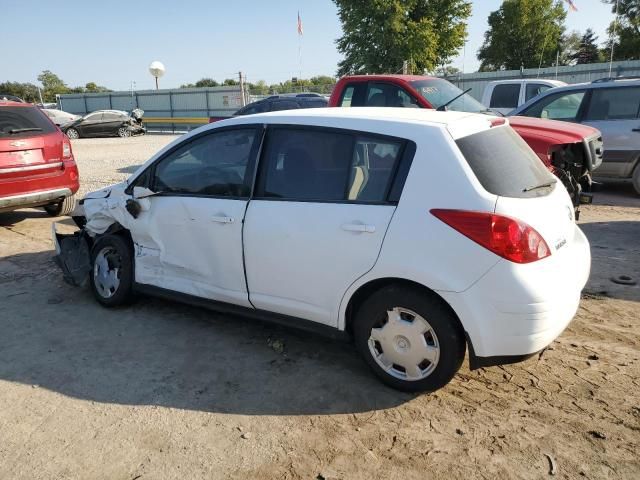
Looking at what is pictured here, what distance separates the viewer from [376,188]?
125 inches

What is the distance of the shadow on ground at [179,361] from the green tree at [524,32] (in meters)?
62.4

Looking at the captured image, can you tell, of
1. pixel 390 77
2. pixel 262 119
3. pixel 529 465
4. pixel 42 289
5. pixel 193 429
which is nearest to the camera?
pixel 529 465

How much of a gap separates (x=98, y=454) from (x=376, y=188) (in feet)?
6.96

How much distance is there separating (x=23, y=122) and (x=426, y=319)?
21.5 ft

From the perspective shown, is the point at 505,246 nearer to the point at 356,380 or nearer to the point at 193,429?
the point at 356,380

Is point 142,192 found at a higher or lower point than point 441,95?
lower

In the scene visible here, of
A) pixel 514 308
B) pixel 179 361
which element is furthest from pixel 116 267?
pixel 514 308

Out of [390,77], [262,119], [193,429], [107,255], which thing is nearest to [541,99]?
[390,77]

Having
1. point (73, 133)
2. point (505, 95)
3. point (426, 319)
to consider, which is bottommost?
point (73, 133)

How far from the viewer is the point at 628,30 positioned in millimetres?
50500

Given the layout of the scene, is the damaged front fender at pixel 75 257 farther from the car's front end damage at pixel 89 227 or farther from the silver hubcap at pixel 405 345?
the silver hubcap at pixel 405 345

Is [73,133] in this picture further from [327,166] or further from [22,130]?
[327,166]

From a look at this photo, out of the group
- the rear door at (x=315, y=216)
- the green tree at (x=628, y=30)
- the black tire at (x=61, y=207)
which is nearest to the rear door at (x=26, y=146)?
the black tire at (x=61, y=207)

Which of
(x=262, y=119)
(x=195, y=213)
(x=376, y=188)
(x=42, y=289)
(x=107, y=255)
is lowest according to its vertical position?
(x=42, y=289)
